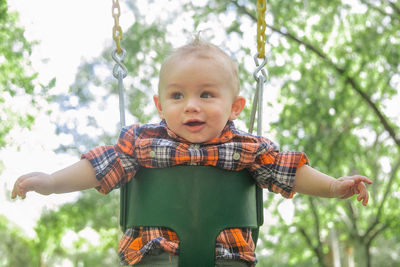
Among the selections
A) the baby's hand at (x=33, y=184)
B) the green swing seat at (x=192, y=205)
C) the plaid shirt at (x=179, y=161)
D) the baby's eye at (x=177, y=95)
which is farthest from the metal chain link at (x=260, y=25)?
the baby's hand at (x=33, y=184)

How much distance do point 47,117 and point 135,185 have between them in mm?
7722

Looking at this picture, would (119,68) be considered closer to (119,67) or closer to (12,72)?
(119,67)

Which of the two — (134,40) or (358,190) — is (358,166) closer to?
(134,40)

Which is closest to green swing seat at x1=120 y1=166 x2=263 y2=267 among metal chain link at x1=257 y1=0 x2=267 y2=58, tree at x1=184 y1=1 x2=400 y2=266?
metal chain link at x1=257 y1=0 x2=267 y2=58

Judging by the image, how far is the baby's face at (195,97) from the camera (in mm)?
1909

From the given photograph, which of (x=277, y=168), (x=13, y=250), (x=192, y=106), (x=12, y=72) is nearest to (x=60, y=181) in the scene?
(x=192, y=106)

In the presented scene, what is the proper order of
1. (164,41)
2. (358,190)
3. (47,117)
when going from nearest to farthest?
(358,190), (47,117), (164,41)

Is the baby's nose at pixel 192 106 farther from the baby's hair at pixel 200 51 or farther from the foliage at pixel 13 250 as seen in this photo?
the foliage at pixel 13 250

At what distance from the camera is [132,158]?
6.41 ft

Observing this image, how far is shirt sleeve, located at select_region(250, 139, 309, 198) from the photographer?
2012 mm


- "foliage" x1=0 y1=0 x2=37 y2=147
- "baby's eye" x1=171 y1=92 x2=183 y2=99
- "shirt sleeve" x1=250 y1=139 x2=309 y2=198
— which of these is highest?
"foliage" x1=0 y1=0 x2=37 y2=147

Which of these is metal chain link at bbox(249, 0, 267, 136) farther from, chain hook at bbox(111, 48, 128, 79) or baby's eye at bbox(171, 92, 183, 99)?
chain hook at bbox(111, 48, 128, 79)

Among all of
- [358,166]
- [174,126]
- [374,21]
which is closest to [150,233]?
[174,126]

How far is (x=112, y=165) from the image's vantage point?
1.94 meters
